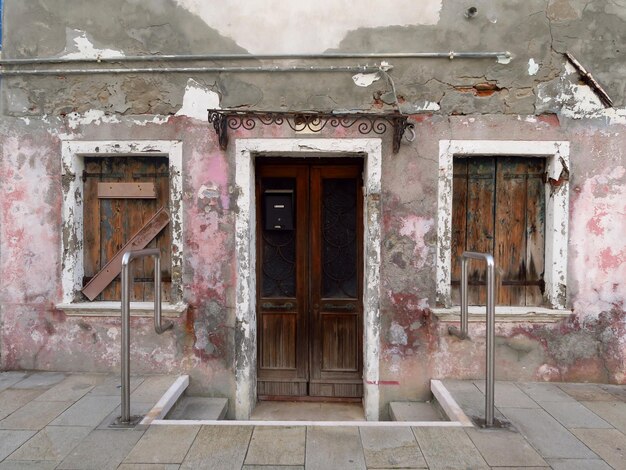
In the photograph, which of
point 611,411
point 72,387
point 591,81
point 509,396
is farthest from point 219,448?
point 591,81

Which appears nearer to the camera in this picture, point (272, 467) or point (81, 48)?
point (272, 467)

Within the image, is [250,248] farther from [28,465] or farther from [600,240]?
[600,240]

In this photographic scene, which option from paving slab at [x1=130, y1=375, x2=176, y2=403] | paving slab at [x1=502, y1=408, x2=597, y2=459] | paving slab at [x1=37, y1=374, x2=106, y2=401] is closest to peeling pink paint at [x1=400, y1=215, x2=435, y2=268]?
paving slab at [x1=502, y1=408, x2=597, y2=459]

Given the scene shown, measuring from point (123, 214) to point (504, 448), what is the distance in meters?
3.74

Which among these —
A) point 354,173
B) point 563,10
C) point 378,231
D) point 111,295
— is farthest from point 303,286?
point 563,10

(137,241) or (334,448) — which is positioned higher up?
(137,241)

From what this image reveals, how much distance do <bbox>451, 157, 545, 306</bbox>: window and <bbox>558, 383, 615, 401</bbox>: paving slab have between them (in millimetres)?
764

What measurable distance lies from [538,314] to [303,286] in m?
2.17

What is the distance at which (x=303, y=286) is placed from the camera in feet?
14.2

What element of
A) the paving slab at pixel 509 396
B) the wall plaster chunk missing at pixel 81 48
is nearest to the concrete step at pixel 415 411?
the paving slab at pixel 509 396

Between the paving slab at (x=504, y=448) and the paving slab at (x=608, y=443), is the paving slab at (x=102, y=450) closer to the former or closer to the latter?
the paving slab at (x=504, y=448)

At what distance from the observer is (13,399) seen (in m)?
3.49

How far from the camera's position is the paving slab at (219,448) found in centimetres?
267

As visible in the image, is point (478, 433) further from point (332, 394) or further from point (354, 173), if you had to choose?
point (354, 173)
